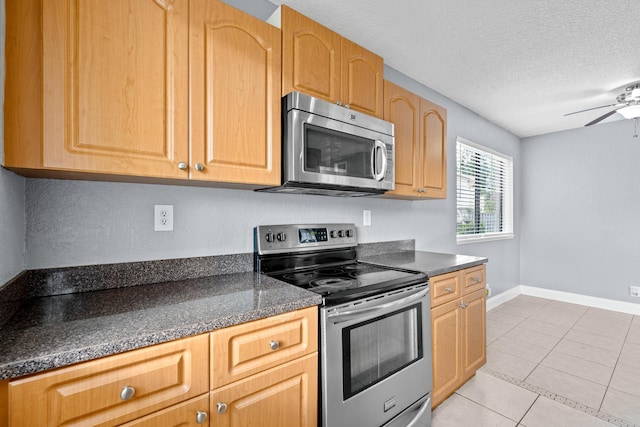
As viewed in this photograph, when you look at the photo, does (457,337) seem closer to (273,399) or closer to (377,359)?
(377,359)

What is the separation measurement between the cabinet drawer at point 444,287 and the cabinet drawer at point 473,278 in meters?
0.11

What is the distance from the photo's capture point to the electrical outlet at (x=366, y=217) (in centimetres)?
227

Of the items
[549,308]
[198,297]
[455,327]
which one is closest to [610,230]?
[549,308]

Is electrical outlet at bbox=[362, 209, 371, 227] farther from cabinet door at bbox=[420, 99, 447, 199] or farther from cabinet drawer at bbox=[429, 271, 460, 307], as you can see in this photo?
cabinet drawer at bbox=[429, 271, 460, 307]

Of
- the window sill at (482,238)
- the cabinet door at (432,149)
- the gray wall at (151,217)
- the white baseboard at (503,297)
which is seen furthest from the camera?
the white baseboard at (503,297)

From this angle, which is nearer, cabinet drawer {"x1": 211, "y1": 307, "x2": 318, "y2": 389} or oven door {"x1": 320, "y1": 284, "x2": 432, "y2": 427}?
cabinet drawer {"x1": 211, "y1": 307, "x2": 318, "y2": 389}

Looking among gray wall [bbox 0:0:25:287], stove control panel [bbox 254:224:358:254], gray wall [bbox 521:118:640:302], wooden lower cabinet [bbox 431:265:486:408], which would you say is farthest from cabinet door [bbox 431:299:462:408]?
gray wall [bbox 521:118:640:302]

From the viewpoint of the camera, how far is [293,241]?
1751 mm

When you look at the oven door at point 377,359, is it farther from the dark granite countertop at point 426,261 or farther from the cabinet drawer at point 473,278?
the cabinet drawer at point 473,278

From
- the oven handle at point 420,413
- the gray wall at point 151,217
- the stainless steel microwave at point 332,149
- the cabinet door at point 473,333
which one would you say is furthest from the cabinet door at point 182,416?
the cabinet door at point 473,333

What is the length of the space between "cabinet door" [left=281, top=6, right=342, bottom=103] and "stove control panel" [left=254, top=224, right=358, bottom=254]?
29.2 inches

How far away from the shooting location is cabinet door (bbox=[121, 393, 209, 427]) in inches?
32.6

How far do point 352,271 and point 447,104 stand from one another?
2306mm

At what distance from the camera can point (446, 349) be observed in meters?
1.87
